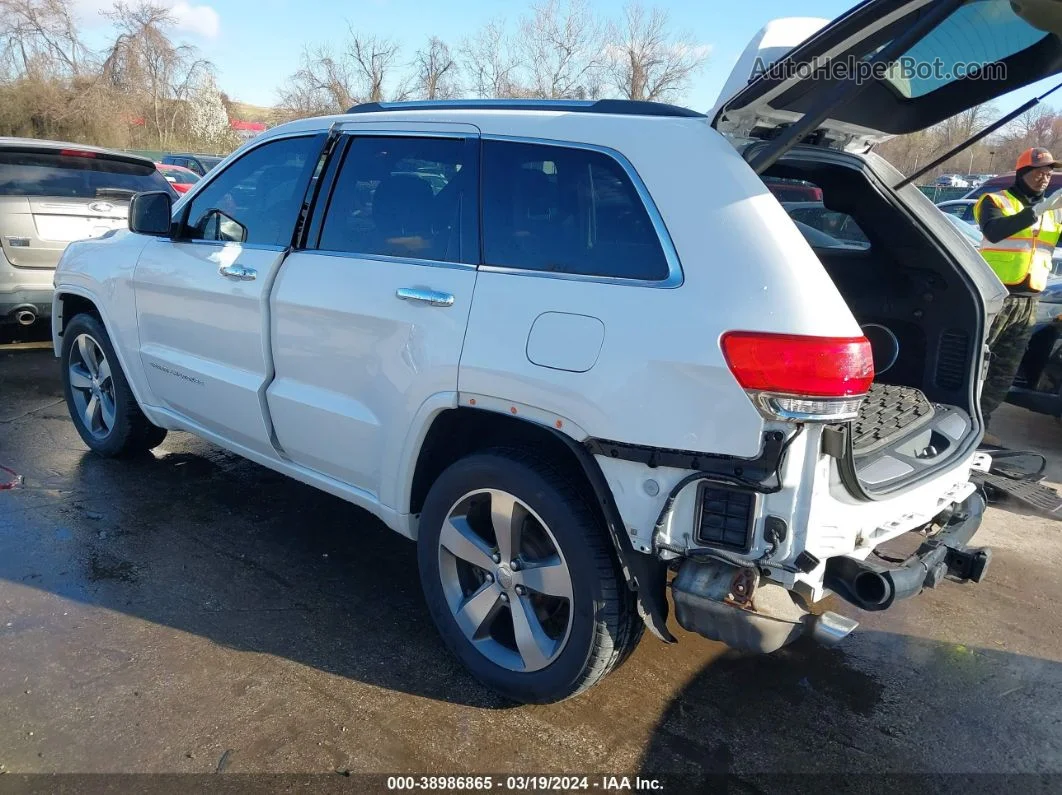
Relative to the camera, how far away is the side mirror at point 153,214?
3938 mm

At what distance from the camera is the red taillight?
214cm

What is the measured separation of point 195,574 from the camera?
11.8 feet

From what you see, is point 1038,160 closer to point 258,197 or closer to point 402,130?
point 402,130

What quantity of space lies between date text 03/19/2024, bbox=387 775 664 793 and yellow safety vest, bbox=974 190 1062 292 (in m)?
4.46

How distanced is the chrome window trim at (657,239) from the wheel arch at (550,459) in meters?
0.47

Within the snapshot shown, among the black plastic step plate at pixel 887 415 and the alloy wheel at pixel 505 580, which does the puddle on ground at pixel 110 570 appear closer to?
the alloy wheel at pixel 505 580

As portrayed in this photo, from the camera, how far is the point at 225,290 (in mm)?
3613

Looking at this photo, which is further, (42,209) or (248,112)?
(248,112)

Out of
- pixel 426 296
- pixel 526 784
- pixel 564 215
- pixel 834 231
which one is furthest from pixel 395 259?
Answer: pixel 834 231

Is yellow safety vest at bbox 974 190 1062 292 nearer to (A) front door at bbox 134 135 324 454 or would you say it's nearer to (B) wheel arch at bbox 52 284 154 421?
(A) front door at bbox 134 135 324 454

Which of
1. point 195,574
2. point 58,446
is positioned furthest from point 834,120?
point 58,446

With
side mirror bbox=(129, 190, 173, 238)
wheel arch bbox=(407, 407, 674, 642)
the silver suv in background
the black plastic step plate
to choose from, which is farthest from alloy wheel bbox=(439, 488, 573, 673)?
the silver suv in background

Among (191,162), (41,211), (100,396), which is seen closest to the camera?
(100,396)

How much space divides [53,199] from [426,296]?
5927 millimetres
